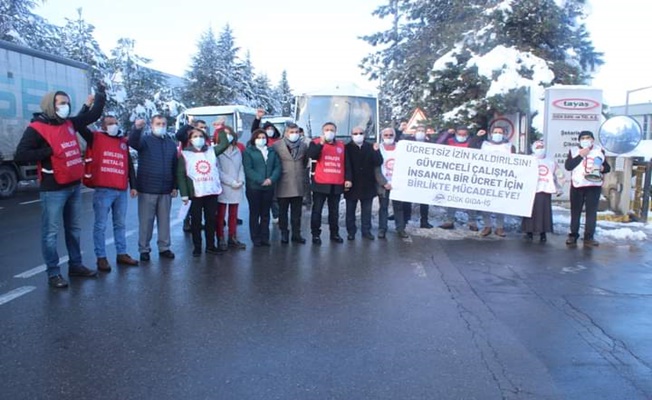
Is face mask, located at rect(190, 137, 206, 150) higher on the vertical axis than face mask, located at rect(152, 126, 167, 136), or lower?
lower

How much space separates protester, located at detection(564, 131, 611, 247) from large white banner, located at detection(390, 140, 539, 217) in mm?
723

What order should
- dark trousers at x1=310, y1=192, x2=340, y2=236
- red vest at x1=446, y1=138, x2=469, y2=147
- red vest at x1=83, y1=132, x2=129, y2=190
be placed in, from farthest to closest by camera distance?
red vest at x1=446, y1=138, x2=469, y2=147 < dark trousers at x1=310, y1=192, x2=340, y2=236 < red vest at x1=83, y1=132, x2=129, y2=190

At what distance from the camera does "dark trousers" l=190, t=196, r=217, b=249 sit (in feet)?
24.9

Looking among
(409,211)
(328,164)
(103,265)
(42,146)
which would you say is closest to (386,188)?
(409,211)

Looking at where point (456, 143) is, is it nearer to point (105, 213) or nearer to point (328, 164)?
point (328, 164)

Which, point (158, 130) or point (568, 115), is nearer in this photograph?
point (158, 130)

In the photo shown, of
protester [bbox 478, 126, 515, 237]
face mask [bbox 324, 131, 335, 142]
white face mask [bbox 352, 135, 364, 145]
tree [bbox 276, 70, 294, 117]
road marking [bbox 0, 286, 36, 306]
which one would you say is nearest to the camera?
road marking [bbox 0, 286, 36, 306]

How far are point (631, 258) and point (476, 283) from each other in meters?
3.05

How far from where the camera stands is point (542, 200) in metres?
9.34

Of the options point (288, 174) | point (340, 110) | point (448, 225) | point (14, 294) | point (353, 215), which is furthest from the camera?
point (340, 110)

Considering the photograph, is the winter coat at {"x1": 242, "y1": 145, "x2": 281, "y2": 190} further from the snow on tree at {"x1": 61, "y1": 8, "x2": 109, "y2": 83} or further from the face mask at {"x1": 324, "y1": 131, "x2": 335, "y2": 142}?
the snow on tree at {"x1": 61, "y1": 8, "x2": 109, "y2": 83}

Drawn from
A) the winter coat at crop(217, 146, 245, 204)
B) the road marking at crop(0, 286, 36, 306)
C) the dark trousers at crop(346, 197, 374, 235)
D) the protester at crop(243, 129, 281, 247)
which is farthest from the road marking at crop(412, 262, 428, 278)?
the road marking at crop(0, 286, 36, 306)

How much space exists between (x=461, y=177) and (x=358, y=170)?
197 centimetres

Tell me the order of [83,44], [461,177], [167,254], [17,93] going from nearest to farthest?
[167,254] < [461,177] < [17,93] < [83,44]
